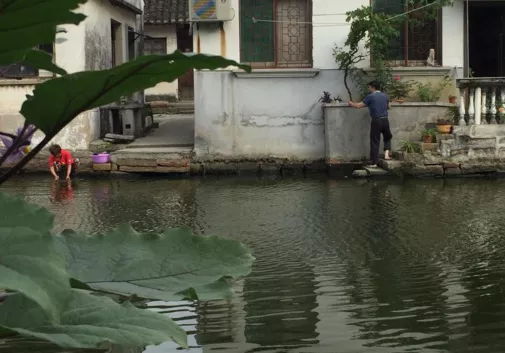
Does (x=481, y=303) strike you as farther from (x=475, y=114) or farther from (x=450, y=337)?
(x=475, y=114)

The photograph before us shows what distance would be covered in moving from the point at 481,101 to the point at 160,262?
1411 cm

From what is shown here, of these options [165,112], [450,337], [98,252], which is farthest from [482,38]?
[98,252]

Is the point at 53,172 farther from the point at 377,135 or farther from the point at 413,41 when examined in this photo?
the point at 413,41

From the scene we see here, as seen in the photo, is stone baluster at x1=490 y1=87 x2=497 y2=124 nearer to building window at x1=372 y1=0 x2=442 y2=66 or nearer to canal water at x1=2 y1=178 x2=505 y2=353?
building window at x1=372 y1=0 x2=442 y2=66

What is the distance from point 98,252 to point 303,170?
14.2 metres

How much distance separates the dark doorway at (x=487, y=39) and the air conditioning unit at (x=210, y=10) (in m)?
4.91

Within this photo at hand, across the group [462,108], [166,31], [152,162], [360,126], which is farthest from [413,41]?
[166,31]

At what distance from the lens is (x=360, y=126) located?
14.9m

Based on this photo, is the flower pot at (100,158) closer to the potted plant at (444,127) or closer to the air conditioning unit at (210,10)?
the air conditioning unit at (210,10)

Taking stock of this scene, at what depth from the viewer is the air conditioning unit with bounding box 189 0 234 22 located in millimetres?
14711

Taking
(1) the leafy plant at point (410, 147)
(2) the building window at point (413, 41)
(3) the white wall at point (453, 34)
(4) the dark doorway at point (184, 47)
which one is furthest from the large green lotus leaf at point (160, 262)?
(4) the dark doorway at point (184, 47)

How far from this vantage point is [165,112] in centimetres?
2594

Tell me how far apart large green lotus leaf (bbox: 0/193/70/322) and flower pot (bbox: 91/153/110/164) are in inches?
567

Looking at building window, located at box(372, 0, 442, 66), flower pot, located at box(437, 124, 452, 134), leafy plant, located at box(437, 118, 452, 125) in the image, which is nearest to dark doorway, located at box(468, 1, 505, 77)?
building window, located at box(372, 0, 442, 66)
